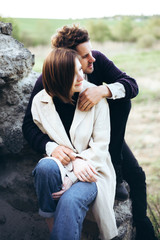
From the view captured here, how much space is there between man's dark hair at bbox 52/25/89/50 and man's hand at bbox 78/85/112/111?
15.3 inches

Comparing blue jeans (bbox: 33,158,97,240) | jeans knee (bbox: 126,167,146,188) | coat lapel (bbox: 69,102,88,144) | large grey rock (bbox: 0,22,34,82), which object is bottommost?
jeans knee (bbox: 126,167,146,188)

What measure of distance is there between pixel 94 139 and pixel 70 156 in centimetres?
24

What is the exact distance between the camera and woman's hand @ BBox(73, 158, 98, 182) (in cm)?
207

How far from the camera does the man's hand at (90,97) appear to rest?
2.19m

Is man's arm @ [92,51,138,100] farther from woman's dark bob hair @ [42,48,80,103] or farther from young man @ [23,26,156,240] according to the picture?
woman's dark bob hair @ [42,48,80,103]

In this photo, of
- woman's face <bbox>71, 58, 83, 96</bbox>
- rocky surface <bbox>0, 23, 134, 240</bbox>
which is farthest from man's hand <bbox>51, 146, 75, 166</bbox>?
rocky surface <bbox>0, 23, 134, 240</bbox>

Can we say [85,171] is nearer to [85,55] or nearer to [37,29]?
[85,55]

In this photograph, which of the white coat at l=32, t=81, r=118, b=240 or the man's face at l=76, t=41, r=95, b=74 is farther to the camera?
the man's face at l=76, t=41, r=95, b=74

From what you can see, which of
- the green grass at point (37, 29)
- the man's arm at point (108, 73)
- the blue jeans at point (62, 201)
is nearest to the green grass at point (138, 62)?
the green grass at point (37, 29)

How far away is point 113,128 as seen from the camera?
252 cm

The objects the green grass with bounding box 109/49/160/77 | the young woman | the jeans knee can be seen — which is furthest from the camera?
the green grass with bounding box 109/49/160/77

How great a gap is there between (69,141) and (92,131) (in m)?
0.21

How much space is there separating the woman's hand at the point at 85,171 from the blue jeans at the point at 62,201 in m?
0.04

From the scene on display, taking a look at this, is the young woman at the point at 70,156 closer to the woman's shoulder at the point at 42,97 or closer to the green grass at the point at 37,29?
the woman's shoulder at the point at 42,97
